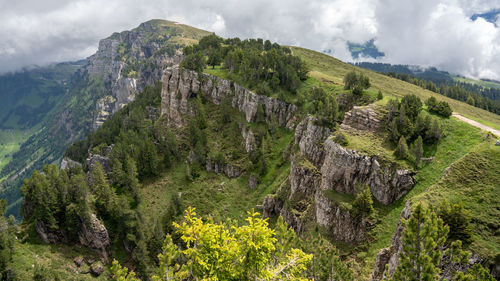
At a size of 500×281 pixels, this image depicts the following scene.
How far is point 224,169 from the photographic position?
3777 inches

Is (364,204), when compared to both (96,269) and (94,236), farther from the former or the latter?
(94,236)

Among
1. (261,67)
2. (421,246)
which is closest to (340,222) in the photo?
(421,246)

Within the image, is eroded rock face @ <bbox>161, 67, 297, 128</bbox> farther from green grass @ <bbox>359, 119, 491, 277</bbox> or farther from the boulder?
the boulder

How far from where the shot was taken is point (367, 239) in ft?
163

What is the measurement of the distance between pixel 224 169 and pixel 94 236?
45784 mm

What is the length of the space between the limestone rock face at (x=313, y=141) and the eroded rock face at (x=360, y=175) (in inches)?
209

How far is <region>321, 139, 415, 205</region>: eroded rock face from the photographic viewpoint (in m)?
51.4

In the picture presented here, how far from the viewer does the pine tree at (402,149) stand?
2094 inches

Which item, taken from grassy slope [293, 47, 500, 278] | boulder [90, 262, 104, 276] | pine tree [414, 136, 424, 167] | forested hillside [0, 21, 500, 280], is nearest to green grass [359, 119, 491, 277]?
grassy slope [293, 47, 500, 278]

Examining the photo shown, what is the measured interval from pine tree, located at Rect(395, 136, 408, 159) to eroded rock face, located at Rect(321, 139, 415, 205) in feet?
12.5

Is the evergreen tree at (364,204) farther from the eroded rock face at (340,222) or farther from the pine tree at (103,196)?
the pine tree at (103,196)

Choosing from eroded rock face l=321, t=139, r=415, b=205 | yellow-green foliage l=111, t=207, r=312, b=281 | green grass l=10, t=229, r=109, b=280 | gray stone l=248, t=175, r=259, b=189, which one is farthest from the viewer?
gray stone l=248, t=175, r=259, b=189

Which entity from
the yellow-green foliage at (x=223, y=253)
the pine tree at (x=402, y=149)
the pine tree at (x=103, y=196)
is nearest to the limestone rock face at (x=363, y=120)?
the pine tree at (x=402, y=149)

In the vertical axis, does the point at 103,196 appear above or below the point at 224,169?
below
